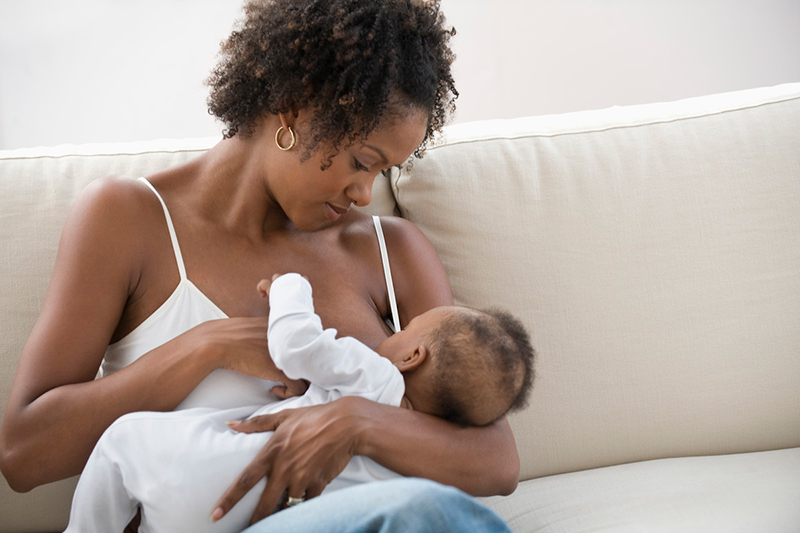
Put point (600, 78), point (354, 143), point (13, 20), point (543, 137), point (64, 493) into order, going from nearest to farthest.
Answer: point (354, 143), point (64, 493), point (543, 137), point (13, 20), point (600, 78)

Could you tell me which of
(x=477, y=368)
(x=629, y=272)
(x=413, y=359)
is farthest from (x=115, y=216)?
(x=629, y=272)

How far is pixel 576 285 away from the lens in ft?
5.39

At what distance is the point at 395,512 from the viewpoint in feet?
2.80

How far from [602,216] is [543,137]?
27cm

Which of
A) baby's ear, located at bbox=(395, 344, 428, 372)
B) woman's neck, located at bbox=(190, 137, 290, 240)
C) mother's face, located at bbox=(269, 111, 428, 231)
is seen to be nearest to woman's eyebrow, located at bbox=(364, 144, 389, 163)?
mother's face, located at bbox=(269, 111, 428, 231)

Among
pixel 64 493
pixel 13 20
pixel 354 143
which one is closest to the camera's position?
pixel 354 143

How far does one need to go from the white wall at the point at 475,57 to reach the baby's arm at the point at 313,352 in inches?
50.9

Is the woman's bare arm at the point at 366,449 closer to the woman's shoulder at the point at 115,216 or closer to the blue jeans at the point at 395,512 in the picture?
the blue jeans at the point at 395,512

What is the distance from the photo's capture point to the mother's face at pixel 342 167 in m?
1.25

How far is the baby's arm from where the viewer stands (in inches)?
44.1

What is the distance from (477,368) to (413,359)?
A: 0.40 ft

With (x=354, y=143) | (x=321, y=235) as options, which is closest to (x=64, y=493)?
(x=321, y=235)

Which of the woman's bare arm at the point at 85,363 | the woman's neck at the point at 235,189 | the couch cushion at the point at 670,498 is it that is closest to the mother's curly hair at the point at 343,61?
the woman's neck at the point at 235,189

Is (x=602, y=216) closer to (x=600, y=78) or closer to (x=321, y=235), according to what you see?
(x=321, y=235)
